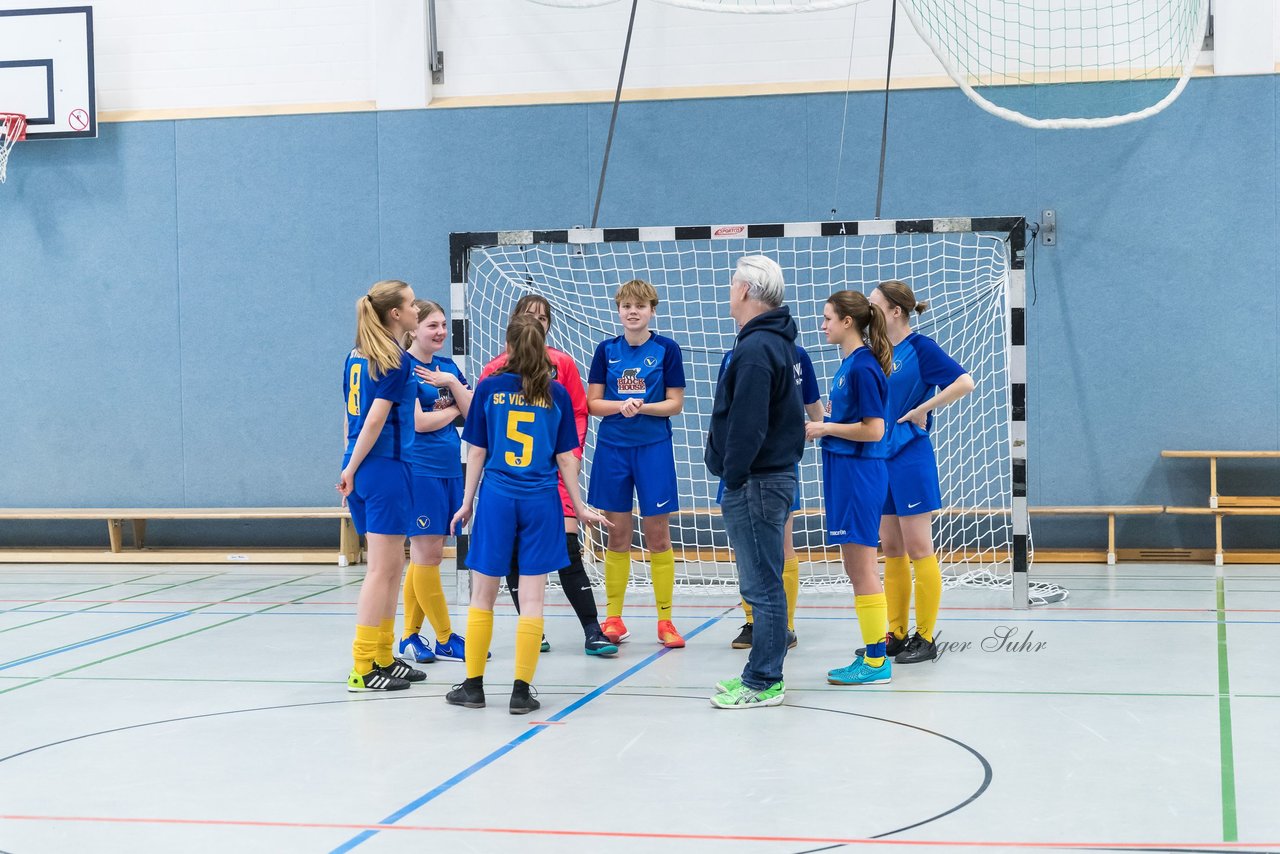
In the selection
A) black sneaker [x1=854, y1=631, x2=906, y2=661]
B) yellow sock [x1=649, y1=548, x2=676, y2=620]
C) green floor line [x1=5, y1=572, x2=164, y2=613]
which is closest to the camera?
black sneaker [x1=854, y1=631, x2=906, y2=661]

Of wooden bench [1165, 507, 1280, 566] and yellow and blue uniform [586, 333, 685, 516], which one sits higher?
yellow and blue uniform [586, 333, 685, 516]

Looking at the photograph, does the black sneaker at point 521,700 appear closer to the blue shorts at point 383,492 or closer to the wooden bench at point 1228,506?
the blue shorts at point 383,492

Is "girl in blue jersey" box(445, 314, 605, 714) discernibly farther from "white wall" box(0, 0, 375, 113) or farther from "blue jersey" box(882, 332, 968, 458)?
"white wall" box(0, 0, 375, 113)

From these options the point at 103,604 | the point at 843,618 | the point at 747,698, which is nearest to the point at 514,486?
the point at 747,698

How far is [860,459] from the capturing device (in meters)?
4.89

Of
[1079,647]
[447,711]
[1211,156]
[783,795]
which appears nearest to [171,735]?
[447,711]

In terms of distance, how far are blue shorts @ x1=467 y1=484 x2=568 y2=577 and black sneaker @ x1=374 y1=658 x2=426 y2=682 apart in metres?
0.81

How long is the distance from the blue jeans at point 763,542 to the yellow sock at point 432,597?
1.52 m

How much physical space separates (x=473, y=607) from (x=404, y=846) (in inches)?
58.6

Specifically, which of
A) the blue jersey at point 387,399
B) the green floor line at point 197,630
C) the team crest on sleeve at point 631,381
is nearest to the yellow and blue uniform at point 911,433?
the team crest on sleeve at point 631,381

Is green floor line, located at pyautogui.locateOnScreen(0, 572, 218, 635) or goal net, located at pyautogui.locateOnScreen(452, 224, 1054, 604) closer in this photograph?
green floor line, located at pyautogui.locateOnScreen(0, 572, 218, 635)

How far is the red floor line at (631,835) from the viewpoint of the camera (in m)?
2.92

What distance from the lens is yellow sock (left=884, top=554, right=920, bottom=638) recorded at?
5.30 metres

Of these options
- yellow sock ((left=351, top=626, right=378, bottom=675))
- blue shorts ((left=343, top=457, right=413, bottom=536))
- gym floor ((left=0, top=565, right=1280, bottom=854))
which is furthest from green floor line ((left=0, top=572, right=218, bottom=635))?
blue shorts ((left=343, top=457, right=413, bottom=536))
